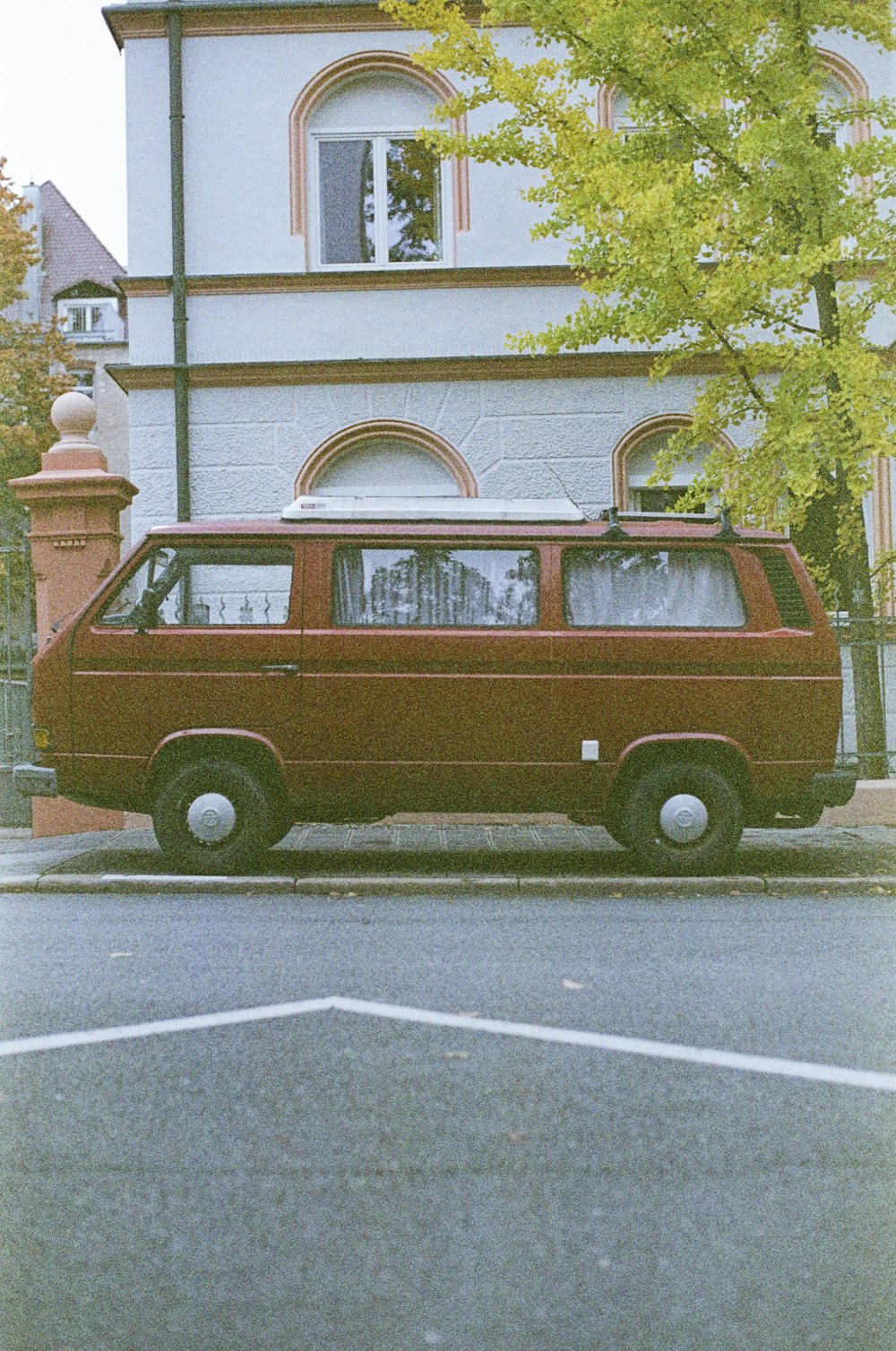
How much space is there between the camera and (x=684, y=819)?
352 inches

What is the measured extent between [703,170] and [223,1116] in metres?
12.5

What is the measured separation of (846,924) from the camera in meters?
7.55

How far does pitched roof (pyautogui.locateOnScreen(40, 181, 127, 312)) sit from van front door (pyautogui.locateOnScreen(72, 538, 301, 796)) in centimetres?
4064

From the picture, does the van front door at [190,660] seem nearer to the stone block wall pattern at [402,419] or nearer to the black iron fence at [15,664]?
the black iron fence at [15,664]

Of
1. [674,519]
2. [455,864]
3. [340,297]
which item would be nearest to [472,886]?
[455,864]

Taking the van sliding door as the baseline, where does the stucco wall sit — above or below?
above

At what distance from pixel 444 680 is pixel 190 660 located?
1.52 metres

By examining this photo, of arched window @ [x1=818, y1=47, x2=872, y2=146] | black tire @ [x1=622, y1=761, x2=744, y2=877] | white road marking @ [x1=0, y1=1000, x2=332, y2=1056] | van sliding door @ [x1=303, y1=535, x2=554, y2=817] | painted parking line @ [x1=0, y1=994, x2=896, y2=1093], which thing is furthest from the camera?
arched window @ [x1=818, y1=47, x2=872, y2=146]

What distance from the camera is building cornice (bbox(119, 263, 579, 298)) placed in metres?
14.4

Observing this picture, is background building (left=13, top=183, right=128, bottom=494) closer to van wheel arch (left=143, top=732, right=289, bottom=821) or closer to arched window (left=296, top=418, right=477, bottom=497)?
arched window (left=296, top=418, right=477, bottom=497)

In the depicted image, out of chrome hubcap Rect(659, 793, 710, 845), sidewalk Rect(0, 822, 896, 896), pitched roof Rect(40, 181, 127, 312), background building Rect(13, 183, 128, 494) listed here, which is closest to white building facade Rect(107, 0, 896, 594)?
sidewalk Rect(0, 822, 896, 896)

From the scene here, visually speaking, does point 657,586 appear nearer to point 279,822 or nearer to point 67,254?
point 279,822

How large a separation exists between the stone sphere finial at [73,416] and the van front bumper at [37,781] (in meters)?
3.88

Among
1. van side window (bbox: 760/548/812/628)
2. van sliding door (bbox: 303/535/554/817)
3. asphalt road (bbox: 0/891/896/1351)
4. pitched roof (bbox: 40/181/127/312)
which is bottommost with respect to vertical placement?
asphalt road (bbox: 0/891/896/1351)
